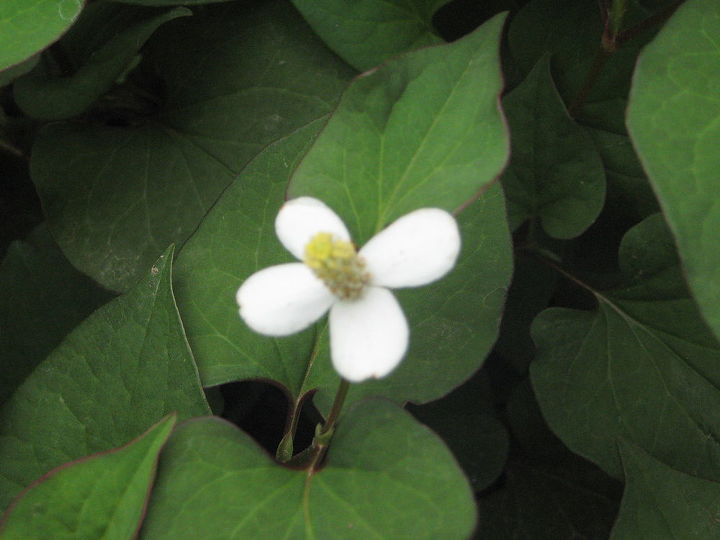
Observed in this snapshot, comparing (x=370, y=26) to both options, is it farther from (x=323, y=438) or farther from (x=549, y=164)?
(x=323, y=438)

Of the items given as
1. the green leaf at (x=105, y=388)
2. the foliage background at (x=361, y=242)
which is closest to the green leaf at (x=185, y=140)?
the foliage background at (x=361, y=242)

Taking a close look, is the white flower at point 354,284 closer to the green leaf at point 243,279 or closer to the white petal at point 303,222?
the white petal at point 303,222

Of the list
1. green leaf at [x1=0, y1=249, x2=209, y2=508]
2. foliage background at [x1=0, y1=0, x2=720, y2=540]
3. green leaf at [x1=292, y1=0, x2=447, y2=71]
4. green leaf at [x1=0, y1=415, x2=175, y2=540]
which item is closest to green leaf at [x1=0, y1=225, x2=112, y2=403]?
foliage background at [x1=0, y1=0, x2=720, y2=540]

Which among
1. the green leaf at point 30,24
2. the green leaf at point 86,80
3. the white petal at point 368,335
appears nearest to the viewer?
the white petal at point 368,335

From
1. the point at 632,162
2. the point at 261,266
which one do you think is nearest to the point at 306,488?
the point at 261,266

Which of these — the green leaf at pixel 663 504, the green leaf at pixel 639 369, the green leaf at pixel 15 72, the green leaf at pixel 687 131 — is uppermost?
the green leaf at pixel 15 72

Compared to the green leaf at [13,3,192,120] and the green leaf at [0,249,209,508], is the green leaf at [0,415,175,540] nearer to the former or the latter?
the green leaf at [0,249,209,508]
